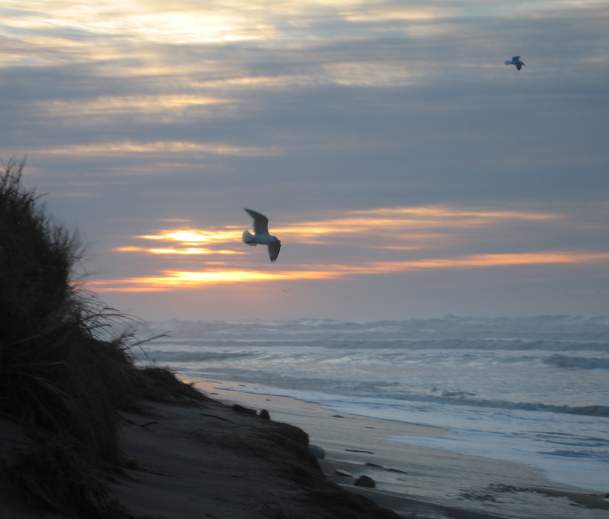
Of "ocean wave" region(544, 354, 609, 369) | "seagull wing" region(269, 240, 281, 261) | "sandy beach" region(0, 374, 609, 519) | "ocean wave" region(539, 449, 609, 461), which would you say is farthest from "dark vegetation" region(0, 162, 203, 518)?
"ocean wave" region(544, 354, 609, 369)

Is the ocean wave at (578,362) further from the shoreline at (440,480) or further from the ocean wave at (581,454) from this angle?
the ocean wave at (581,454)

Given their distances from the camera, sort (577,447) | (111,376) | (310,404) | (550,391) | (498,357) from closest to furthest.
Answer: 1. (111,376)
2. (577,447)
3. (310,404)
4. (550,391)
5. (498,357)

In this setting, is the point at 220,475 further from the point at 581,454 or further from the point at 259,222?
the point at 581,454

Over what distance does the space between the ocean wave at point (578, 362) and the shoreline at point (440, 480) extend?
17.3 m

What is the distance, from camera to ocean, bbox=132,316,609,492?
14.6 meters

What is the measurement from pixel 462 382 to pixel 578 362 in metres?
8.37

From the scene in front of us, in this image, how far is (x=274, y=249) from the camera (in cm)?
1443

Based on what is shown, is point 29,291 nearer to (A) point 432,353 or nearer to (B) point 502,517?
(B) point 502,517

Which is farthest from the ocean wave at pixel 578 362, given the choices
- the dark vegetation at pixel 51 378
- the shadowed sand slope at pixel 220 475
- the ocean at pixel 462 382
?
the dark vegetation at pixel 51 378

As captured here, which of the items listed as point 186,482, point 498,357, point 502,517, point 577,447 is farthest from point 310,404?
point 498,357

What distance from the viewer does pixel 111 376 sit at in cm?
751

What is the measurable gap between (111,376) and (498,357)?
30625 mm

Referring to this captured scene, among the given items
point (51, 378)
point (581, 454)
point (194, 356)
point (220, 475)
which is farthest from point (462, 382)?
point (51, 378)

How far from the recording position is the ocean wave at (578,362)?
31.9 metres
